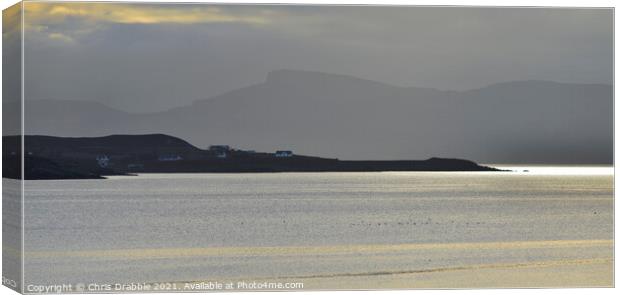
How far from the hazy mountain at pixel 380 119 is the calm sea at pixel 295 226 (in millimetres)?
303

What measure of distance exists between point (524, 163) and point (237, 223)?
11.7ft

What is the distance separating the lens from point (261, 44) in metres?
12.9

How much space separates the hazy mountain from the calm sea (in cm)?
30

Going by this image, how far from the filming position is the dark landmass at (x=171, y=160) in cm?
1279

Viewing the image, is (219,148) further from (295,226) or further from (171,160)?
(295,226)

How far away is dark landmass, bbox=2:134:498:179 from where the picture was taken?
12.8m

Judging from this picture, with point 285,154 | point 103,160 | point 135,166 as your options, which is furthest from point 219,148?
point 103,160

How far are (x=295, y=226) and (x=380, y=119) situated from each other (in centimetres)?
179

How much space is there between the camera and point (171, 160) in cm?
1273

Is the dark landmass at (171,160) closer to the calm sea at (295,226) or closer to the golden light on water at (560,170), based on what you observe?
the calm sea at (295,226)

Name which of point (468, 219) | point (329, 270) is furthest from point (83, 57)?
point (468, 219)

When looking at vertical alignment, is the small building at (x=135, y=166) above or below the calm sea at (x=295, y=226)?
above

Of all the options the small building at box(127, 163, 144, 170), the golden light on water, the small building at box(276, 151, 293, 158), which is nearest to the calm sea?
the golden light on water

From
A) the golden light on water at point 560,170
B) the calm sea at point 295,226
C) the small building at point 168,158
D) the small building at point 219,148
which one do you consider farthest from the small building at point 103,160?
the golden light on water at point 560,170
